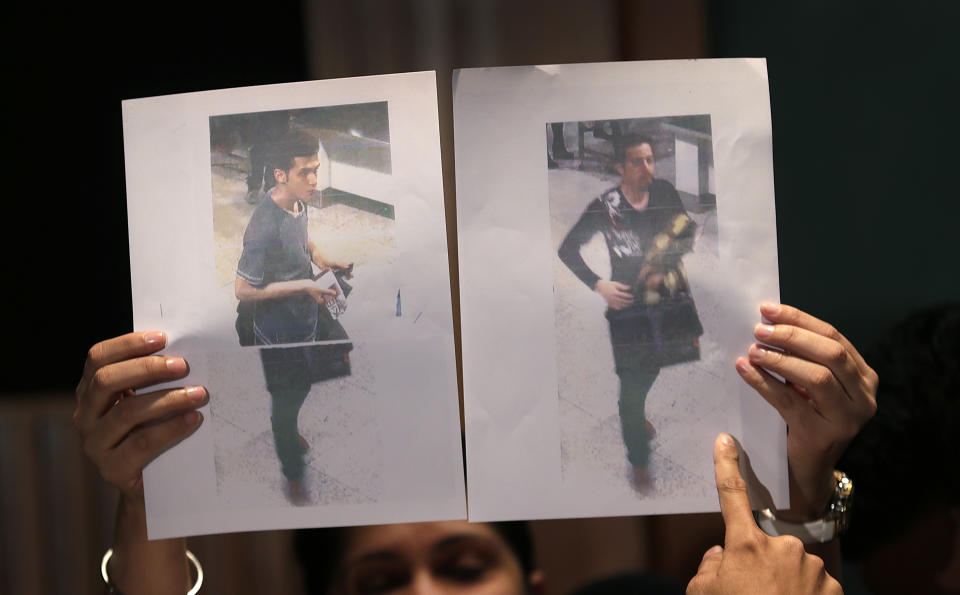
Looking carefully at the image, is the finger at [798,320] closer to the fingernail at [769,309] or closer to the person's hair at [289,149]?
the fingernail at [769,309]

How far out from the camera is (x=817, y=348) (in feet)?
2.01

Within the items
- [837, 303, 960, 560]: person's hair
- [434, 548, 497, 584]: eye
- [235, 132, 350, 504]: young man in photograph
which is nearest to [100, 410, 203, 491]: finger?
[235, 132, 350, 504]: young man in photograph

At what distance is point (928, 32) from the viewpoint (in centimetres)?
94

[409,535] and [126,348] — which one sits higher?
[126,348]

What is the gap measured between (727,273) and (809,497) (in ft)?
0.83

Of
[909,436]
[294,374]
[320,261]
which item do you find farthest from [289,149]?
[909,436]

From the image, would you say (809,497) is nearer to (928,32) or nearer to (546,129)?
(546,129)

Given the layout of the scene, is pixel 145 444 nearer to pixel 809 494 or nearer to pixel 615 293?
pixel 615 293

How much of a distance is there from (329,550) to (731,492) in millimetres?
724

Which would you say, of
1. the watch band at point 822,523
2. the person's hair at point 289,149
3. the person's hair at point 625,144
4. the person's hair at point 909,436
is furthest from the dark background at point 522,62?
the person's hair at point 289,149

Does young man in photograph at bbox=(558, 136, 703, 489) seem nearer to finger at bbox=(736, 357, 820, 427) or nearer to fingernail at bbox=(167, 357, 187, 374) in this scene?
finger at bbox=(736, 357, 820, 427)

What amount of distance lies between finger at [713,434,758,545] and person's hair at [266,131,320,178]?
1.60 feet

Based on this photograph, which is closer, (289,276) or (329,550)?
(289,276)

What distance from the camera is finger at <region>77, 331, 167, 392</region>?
64 cm
